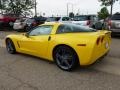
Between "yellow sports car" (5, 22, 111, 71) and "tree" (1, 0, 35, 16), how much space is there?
79.5 ft

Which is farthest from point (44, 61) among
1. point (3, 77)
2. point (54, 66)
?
point (3, 77)

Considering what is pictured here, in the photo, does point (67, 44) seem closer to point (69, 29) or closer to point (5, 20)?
point (69, 29)

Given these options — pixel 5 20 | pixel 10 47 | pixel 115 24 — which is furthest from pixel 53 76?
pixel 5 20

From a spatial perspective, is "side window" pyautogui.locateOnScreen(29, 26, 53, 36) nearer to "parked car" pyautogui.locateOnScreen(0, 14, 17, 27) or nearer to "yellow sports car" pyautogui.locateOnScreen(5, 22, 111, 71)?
"yellow sports car" pyautogui.locateOnScreen(5, 22, 111, 71)

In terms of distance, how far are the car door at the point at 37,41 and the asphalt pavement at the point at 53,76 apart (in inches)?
14.1

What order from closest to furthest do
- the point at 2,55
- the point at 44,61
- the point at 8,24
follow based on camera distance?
the point at 44,61 → the point at 2,55 → the point at 8,24

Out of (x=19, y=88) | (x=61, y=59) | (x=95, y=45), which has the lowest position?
(x=19, y=88)

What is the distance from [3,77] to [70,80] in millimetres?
1674

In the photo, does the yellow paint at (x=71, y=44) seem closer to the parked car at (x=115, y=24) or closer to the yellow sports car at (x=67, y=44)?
the yellow sports car at (x=67, y=44)

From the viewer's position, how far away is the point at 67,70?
18.3 ft

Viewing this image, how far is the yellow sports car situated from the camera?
5.21m

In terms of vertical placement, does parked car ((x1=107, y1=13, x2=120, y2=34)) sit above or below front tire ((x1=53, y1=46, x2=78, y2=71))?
above

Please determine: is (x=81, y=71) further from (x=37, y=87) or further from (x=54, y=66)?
(x=37, y=87)

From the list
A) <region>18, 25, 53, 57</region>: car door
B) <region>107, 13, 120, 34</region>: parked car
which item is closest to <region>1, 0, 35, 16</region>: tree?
<region>107, 13, 120, 34</region>: parked car
